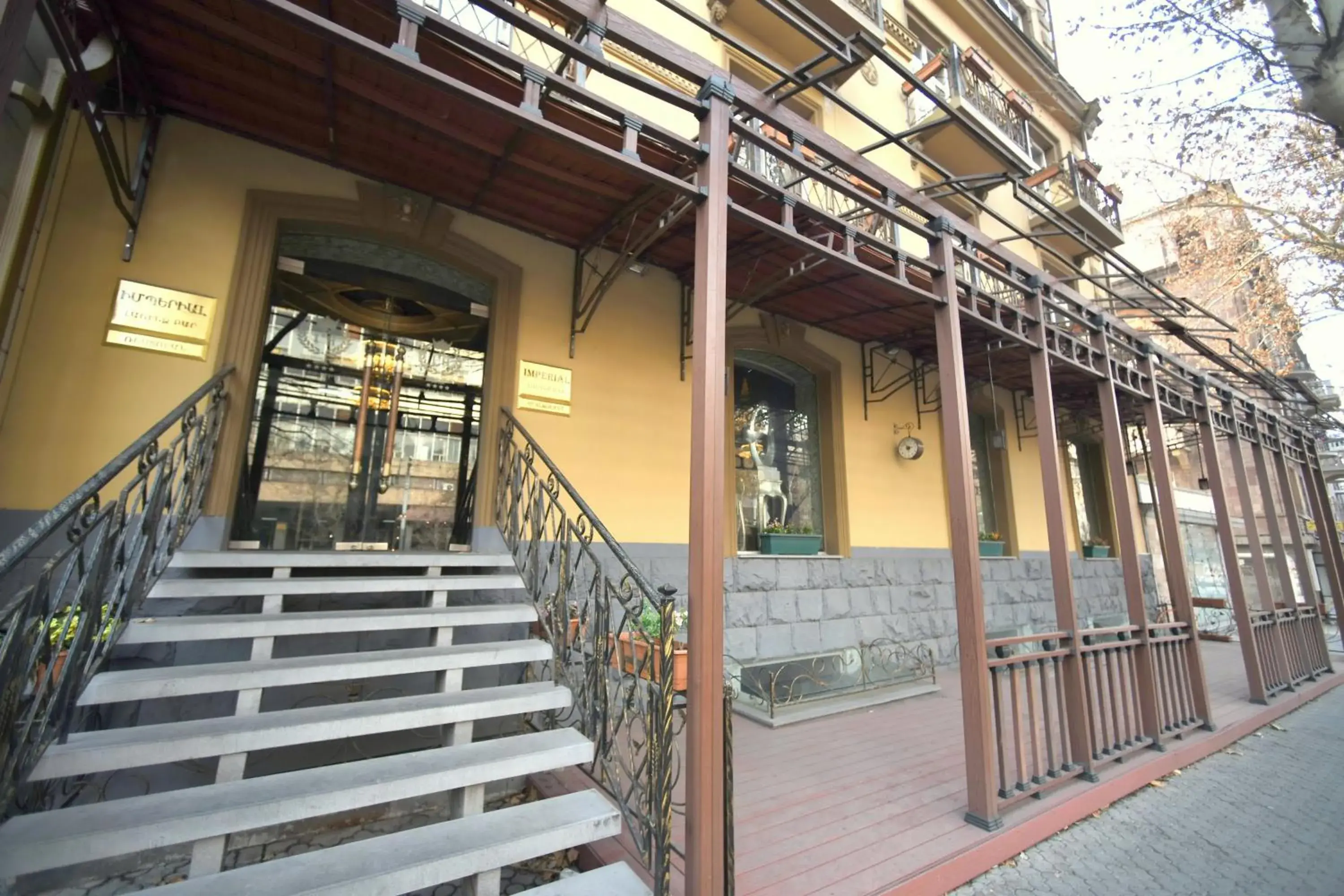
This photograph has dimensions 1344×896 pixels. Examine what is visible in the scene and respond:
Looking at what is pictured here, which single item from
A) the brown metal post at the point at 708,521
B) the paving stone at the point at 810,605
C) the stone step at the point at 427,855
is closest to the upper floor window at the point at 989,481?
the paving stone at the point at 810,605

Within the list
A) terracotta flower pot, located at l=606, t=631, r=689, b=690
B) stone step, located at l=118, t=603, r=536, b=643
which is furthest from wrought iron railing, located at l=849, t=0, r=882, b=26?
stone step, located at l=118, t=603, r=536, b=643

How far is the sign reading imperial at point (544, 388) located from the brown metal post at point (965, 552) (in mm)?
2883

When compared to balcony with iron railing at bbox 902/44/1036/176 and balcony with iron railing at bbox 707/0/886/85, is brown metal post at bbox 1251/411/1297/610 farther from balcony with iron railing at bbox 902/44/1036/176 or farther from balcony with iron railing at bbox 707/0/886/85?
balcony with iron railing at bbox 707/0/886/85

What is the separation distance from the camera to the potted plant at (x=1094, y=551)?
10055 mm

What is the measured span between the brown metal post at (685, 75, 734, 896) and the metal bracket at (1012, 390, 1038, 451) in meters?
8.68

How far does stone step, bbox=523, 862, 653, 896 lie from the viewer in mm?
1968

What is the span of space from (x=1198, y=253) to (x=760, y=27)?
421 inches

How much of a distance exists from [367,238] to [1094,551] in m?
12.4

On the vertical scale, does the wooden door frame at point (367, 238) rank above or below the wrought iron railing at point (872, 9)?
below

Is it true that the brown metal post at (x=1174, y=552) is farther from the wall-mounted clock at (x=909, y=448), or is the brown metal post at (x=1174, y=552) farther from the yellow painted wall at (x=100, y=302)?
the yellow painted wall at (x=100, y=302)

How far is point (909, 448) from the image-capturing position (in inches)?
281

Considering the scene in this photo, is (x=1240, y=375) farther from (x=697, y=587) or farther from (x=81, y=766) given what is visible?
(x=81, y=766)

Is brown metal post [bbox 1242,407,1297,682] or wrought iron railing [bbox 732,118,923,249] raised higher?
wrought iron railing [bbox 732,118,923,249]

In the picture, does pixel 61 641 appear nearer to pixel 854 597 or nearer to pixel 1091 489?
pixel 854 597
